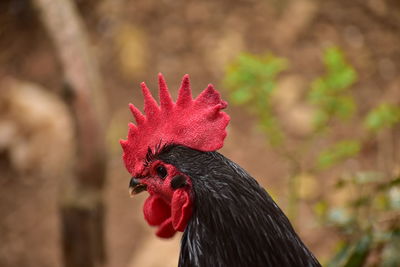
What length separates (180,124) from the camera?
1.76 metres

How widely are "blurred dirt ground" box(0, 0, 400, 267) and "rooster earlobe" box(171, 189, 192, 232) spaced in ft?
10.5

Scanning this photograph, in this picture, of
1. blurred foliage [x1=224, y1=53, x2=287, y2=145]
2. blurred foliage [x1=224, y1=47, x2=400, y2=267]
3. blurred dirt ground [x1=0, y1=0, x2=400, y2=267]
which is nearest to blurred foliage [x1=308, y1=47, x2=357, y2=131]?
blurred foliage [x1=224, y1=47, x2=400, y2=267]

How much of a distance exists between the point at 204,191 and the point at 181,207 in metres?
0.11

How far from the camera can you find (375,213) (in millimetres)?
3318

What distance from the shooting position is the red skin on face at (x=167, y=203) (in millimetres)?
1682

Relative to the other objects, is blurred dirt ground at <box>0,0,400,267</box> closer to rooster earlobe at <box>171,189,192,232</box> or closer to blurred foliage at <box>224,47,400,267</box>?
blurred foliage at <box>224,47,400,267</box>

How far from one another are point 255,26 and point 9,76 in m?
2.63


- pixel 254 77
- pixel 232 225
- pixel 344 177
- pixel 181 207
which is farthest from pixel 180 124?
pixel 344 177

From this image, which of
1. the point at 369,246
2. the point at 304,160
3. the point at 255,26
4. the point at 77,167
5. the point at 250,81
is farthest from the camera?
the point at 255,26

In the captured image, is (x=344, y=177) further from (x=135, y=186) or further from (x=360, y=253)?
(x=135, y=186)

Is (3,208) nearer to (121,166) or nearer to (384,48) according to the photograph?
(121,166)

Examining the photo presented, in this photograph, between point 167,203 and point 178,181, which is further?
point 167,203

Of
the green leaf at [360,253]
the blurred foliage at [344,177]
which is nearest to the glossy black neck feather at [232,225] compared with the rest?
the green leaf at [360,253]

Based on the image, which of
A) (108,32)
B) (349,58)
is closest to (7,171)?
(108,32)
